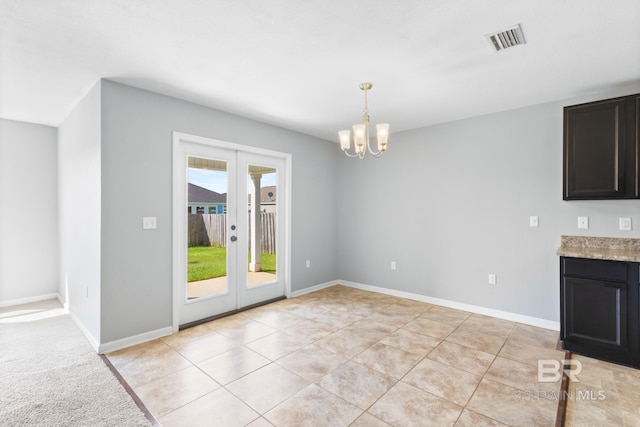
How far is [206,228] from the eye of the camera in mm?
3756

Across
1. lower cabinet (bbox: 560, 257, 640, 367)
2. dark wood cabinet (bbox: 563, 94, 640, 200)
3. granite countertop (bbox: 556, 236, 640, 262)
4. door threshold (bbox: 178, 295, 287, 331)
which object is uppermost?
dark wood cabinet (bbox: 563, 94, 640, 200)

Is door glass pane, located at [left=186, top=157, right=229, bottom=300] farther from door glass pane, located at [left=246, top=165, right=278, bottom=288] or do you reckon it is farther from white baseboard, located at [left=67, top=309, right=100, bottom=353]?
white baseboard, located at [left=67, top=309, right=100, bottom=353]

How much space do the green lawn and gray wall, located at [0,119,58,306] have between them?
2682mm

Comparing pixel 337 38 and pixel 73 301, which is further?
pixel 73 301

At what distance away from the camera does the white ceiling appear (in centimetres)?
193

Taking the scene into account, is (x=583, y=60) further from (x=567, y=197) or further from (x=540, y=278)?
(x=540, y=278)

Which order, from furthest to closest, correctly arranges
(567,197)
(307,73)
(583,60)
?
(567,197) → (307,73) → (583,60)

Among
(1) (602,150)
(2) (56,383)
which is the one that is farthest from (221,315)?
(1) (602,150)

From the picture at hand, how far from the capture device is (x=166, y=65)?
264cm

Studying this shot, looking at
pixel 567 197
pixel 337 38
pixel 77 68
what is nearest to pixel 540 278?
pixel 567 197

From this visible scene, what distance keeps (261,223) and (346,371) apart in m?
2.47

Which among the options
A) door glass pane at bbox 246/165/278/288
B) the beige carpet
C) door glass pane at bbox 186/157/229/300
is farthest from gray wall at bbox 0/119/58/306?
door glass pane at bbox 246/165/278/288

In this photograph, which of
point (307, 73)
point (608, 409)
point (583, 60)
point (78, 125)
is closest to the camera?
point (608, 409)

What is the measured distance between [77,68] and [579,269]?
4884 millimetres
